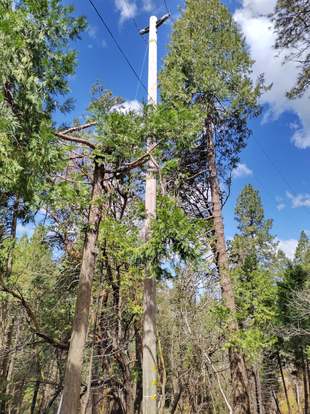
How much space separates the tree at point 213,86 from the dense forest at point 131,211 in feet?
0.12

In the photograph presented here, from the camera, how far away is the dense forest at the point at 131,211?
12.1 ft

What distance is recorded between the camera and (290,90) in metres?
6.50

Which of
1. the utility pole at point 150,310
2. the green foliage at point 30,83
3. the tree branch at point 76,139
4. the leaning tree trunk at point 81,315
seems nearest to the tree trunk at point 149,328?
the utility pole at point 150,310

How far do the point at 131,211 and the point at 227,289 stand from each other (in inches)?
113

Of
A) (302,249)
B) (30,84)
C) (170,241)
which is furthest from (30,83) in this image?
(302,249)

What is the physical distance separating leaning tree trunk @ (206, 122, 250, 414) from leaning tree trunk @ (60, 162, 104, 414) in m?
3.39

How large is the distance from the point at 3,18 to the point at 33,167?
1.51 meters

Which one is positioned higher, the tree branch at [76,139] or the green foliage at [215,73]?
the green foliage at [215,73]

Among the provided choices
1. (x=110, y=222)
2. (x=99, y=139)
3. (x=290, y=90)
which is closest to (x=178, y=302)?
(x=110, y=222)

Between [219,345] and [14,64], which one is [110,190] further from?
[219,345]

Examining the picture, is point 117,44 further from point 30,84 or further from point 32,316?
point 32,316

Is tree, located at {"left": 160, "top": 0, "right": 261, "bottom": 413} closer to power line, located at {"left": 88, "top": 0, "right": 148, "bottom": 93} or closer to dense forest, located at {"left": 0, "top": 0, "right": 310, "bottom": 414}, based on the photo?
dense forest, located at {"left": 0, "top": 0, "right": 310, "bottom": 414}

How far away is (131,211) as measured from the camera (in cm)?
783

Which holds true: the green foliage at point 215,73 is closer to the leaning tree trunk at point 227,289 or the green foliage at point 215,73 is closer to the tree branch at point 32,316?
the leaning tree trunk at point 227,289
